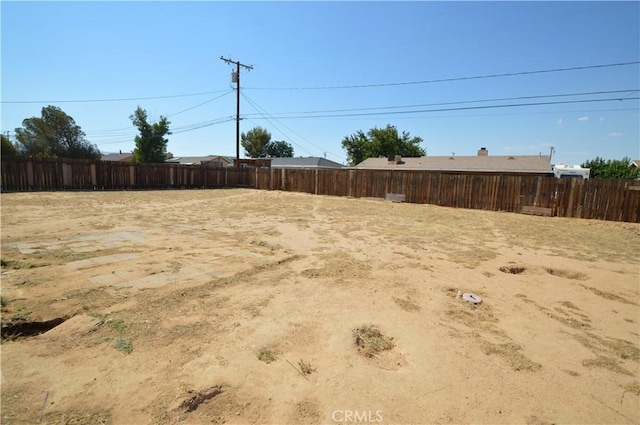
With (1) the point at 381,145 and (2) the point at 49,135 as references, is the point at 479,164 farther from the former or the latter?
(2) the point at 49,135

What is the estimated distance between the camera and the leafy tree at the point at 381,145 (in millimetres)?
43406

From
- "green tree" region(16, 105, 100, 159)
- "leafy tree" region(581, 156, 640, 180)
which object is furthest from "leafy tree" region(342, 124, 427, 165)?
"green tree" region(16, 105, 100, 159)

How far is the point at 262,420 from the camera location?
1.93 m

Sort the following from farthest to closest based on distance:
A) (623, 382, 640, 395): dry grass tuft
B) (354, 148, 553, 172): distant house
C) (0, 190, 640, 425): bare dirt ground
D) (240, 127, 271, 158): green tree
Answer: (240, 127, 271, 158): green tree → (354, 148, 553, 172): distant house → (623, 382, 640, 395): dry grass tuft → (0, 190, 640, 425): bare dirt ground

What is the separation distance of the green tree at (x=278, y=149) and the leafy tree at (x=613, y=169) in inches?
1836

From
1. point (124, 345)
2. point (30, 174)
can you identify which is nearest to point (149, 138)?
point (30, 174)

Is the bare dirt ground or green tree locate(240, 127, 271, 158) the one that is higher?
green tree locate(240, 127, 271, 158)

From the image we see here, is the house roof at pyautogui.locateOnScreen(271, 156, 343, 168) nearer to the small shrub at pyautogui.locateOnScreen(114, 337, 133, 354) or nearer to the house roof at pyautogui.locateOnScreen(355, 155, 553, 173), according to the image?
the house roof at pyautogui.locateOnScreen(355, 155, 553, 173)

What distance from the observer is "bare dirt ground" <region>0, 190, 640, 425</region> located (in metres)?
2.07

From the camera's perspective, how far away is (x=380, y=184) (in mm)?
17438

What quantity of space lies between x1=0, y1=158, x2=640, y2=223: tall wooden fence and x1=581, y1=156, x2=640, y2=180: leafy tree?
21292mm

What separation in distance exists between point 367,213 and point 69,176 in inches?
659

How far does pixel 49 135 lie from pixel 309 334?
36516mm

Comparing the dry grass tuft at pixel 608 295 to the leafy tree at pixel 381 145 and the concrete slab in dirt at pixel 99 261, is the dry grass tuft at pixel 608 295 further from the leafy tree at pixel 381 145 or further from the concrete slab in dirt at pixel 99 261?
the leafy tree at pixel 381 145
